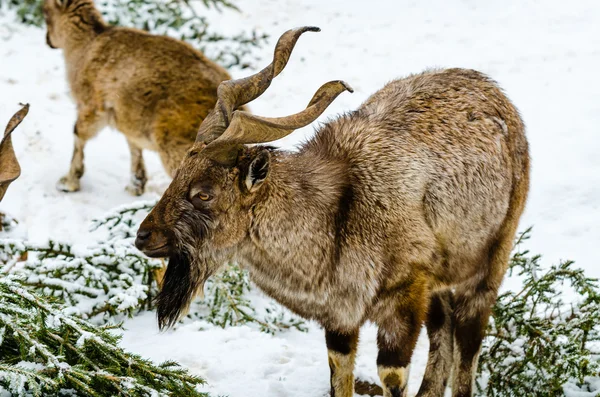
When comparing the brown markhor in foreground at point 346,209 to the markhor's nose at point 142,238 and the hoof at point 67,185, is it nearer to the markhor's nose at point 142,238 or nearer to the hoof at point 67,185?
the markhor's nose at point 142,238

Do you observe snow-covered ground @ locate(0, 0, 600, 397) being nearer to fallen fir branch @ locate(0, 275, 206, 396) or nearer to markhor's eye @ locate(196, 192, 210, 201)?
fallen fir branch @ locate(0, 275, 206, 396)

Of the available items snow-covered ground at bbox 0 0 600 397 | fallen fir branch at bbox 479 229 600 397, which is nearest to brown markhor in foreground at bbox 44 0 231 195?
snow-covered ground at bbox 0 0 600 397

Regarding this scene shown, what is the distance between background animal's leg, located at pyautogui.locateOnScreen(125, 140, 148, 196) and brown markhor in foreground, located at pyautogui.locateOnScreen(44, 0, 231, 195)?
12mm

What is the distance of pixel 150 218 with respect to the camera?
4574 mm

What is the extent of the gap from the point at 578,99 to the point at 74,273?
7.35 metres

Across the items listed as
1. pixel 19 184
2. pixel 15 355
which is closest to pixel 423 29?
pixel 19 184

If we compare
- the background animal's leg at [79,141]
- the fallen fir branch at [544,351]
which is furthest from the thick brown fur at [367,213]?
the background animal's leg at [79,141]

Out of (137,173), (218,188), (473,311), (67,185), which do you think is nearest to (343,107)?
(137,173)

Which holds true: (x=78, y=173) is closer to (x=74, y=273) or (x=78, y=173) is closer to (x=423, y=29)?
(x=74, y=273)

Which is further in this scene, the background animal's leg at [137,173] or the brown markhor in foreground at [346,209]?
the background animal's leg at [137,173]

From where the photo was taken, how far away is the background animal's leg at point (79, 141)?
8883mm

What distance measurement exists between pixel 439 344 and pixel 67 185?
16.9 feet

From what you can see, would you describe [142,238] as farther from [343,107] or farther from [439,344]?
[343,107]

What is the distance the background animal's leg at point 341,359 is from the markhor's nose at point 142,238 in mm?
1347
